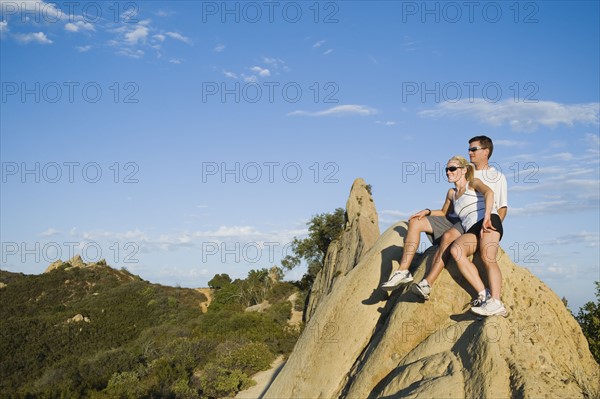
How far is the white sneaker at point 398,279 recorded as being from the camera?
7855 millimetres

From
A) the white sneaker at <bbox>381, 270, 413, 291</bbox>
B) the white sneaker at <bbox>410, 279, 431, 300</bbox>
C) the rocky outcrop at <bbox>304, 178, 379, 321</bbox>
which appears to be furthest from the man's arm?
the rocky outcrop at <bbox>304, 178, 379, 321</bbox>

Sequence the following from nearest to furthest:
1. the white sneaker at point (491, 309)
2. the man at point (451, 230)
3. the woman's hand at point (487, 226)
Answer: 1. the white sneaker at point (491, 309)
2. the woman's hand at point (487, 226)
3. the man at point (451, 230)

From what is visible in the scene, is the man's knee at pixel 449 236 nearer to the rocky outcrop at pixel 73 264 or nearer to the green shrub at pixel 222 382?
the green shrub at pixel 222 382

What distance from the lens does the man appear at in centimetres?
718

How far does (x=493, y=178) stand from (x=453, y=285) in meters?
1.69

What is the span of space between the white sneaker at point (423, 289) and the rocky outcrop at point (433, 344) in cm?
39

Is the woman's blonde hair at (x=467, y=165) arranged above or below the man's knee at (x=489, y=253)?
above

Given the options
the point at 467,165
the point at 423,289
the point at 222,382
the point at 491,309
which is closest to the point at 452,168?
the point at 467,165

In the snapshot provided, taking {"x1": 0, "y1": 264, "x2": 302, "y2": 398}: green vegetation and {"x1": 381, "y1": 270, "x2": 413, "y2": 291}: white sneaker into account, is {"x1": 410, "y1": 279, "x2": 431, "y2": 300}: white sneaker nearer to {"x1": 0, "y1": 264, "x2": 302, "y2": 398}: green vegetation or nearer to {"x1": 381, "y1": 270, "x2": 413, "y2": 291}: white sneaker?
{"x1": 381, "y1": 270, "x2": 413, "y2": 291}: white sneaker

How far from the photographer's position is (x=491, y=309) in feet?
22.7

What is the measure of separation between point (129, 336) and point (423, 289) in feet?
124

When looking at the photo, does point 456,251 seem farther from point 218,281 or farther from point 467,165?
point 218,281

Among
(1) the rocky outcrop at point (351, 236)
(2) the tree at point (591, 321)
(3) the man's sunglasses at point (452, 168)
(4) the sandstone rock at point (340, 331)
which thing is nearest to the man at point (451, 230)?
(3) the man's sunglasses at point (452, 168)

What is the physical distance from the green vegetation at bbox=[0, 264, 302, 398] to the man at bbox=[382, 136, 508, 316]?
15388 mm
